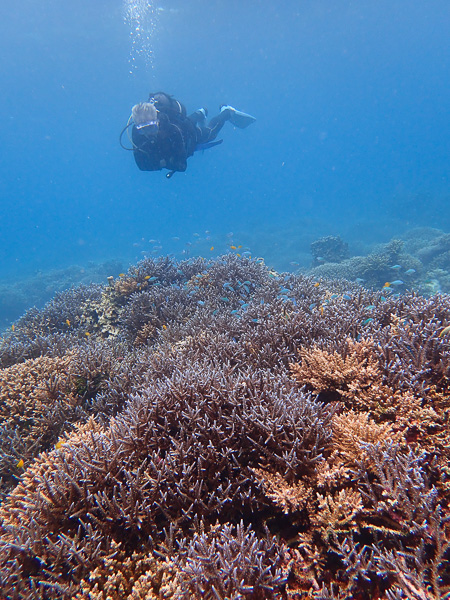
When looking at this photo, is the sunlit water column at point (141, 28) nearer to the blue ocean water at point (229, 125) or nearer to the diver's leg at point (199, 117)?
the blue ocean water at point (229, 125)

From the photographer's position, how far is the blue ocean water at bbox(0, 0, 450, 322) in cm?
3838

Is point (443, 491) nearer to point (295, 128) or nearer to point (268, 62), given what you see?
point (268, 62)

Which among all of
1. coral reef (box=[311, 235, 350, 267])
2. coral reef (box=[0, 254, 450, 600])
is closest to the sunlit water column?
coral reef (box=[311, 235, 350, 267])

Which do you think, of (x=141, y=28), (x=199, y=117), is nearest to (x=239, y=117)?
(x=199, y=117)

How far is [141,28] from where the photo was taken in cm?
4584

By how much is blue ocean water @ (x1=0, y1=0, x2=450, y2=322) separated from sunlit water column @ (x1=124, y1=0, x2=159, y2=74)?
34 cm

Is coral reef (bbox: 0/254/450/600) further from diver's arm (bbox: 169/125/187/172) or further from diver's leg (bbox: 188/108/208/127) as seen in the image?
diver's leg (bbox: 188/108/208/127)

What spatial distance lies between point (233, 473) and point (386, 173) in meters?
115

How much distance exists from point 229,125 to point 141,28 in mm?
55225

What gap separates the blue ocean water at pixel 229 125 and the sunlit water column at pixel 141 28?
34 centimetres

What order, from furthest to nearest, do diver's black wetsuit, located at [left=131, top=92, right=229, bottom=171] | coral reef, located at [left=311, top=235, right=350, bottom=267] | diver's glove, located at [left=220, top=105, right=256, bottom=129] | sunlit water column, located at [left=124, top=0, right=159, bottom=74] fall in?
sunlit water column, located at [left=124, top=0, right=159, bottom=74] → coral reef, located at [left=311, top=235, right=350, bottom=267] → diver's glove, located at [left=220, top=105, right=256, bottom=129] → diver's black wetsuit, located at [left=131, top=92, right=229, bottom=171]

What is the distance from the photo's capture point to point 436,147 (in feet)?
403

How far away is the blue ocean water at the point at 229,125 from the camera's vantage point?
126 ft

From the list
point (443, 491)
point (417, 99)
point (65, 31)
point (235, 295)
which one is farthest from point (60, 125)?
point (417, 99)
